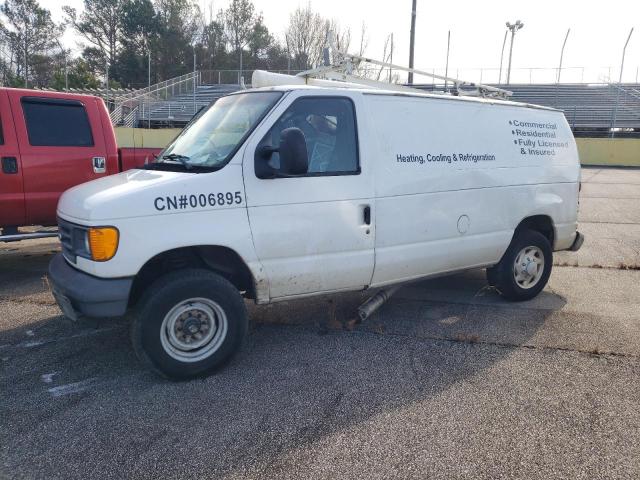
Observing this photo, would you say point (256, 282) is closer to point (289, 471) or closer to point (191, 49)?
point (289, 471)

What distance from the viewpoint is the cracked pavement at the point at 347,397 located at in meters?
2.90

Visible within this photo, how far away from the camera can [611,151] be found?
98.5 feet

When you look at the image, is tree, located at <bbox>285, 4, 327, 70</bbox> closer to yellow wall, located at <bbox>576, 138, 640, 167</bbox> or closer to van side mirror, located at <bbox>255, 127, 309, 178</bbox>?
yellow wall, located at <bbox>576, 138, 640, 167</bbox>

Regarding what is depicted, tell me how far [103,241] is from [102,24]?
58.4 meters

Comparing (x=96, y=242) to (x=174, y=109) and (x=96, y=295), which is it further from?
(x=174, y=109)

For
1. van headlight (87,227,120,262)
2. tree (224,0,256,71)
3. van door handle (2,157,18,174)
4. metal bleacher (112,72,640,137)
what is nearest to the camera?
van headlight (87,227,120,262)

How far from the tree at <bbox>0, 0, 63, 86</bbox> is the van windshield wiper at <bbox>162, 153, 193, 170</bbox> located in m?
56.2

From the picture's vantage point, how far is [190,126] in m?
4.61

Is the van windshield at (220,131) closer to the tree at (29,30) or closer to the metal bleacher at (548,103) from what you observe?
the metal bleacher at (548,103)

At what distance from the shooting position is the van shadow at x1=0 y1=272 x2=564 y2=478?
299 centimetres

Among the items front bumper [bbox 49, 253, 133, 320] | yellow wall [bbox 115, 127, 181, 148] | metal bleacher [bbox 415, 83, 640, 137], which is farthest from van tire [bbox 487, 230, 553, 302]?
metal bleacher [bbox 415, 83, 640, 137]

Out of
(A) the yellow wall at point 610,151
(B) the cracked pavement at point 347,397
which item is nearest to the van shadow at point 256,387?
(B) the cracked pavement at point 347,397

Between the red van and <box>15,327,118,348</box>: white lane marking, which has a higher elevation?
the red van

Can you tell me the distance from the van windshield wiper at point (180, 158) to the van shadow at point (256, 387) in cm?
160
